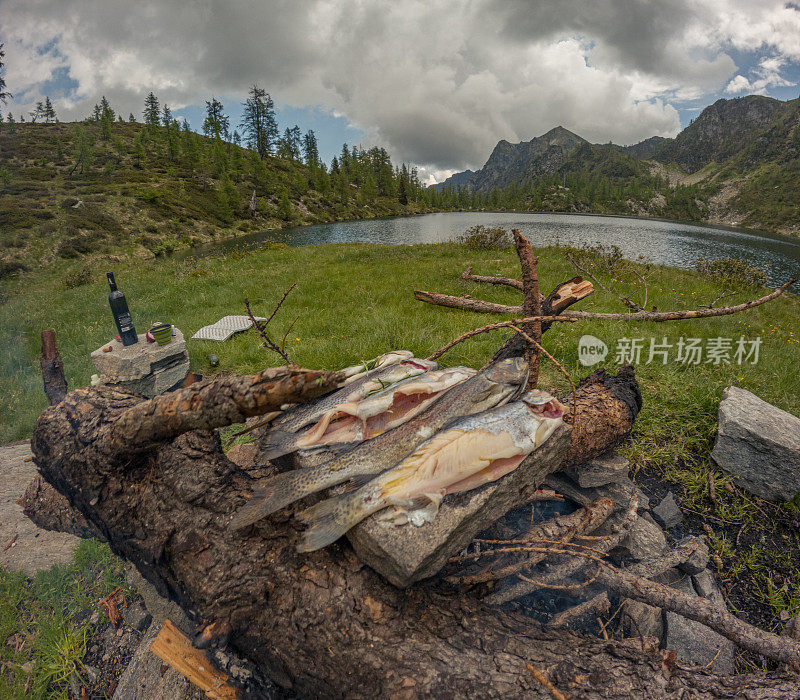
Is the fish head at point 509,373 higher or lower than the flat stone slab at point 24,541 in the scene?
higher

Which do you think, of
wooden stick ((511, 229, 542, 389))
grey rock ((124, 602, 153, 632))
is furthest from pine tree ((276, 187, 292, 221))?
grey rock ((124, 602, 153, 632))

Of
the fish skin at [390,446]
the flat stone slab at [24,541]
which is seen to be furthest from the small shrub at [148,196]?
the fish skin at [390,446]

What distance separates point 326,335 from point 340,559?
665 centimetres

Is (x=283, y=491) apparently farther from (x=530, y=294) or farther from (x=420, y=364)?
(x=530, y=294)

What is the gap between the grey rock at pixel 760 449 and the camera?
12.6ft

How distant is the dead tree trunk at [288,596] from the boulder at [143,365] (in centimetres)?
382

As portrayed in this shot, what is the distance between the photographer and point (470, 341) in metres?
7.46

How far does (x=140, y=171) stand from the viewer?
56.1 metres

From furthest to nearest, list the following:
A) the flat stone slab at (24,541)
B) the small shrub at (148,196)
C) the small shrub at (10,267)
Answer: the small shrub at (148,196), the small shrub at (10,267), the flat stone slab at (24,541)

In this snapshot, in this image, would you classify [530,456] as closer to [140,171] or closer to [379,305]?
[379,305]

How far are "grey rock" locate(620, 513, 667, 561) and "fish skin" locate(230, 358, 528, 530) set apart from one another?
6.16 feet

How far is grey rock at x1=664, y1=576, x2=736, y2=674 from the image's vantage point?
251 centimetres

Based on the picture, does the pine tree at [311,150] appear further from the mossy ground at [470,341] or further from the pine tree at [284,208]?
the mossy ground at [470,341]

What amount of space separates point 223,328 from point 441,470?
8.54m
